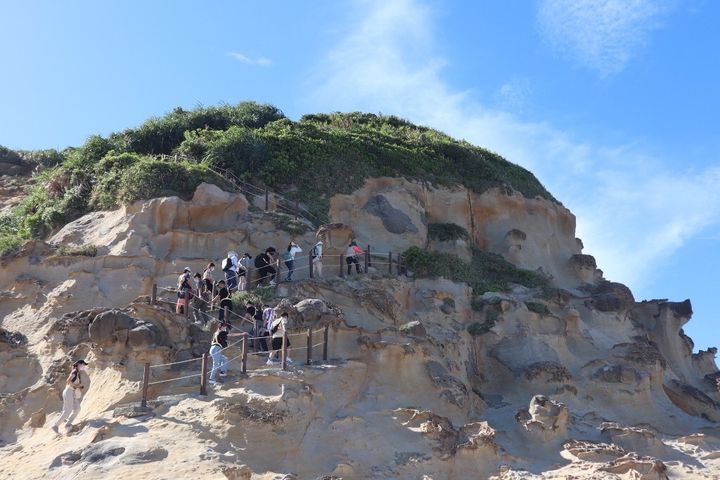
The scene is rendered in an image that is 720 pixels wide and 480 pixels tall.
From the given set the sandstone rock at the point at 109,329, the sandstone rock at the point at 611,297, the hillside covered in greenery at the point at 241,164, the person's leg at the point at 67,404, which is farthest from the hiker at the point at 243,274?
the sandstone rock at the point at 611,297

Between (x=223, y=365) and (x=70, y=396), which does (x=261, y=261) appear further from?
(x=70, y=396)

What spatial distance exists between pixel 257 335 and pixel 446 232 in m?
10.1

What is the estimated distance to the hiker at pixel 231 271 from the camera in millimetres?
22359

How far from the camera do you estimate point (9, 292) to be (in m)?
23.0

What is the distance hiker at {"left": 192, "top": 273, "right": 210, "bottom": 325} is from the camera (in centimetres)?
2117

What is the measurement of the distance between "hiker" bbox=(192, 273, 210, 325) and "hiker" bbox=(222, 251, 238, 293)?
2.16 ft

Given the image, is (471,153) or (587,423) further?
(471,153)

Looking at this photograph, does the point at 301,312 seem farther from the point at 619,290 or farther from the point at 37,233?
the point at 619,290

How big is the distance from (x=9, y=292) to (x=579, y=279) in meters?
17.7

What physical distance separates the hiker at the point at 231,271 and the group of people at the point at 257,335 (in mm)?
1182

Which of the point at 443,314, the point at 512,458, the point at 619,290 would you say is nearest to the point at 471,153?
the point at 619,290

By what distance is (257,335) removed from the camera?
2033 centimetres

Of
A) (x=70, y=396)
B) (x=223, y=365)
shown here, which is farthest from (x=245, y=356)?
(x=70, y=396)

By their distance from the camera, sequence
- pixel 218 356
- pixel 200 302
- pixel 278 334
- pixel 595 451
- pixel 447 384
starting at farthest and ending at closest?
1. pixel 200 302
2. pixel 447 384
3. pixel 595 451
4. pixel 278 334
5. pixel 218 356
